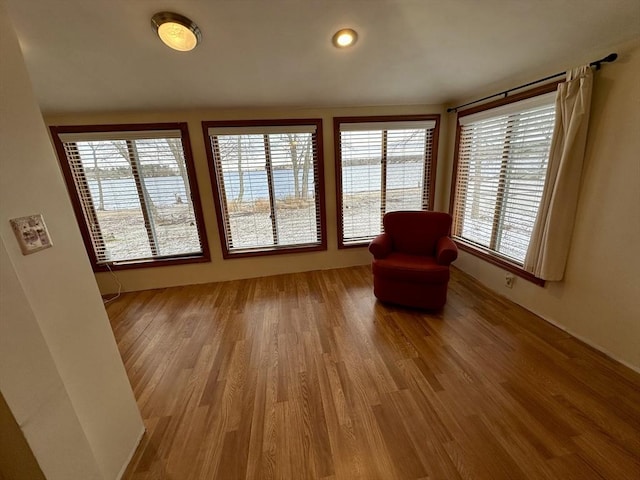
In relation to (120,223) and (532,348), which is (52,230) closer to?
(120,223)

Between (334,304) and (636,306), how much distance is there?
2165 millimetres

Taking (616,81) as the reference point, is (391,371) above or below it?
below

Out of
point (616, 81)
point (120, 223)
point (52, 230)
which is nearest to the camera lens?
point (52, 230)

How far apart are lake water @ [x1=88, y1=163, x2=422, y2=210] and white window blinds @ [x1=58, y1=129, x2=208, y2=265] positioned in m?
0.01

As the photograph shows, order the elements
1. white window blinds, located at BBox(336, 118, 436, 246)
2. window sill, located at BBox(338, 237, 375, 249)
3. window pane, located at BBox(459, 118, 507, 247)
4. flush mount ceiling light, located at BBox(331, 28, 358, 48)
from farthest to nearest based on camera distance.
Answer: window sill, located at BBox(338, 237, 375, 249), white window blinds, located at BBox(336, 118, 436, 246), window pane, located at BBox(459, 118, 507, 247), flush mount ceiling light, located at BBox(331, 28, 358, 48)

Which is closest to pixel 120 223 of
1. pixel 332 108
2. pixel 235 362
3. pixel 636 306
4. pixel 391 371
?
pixel 235 362

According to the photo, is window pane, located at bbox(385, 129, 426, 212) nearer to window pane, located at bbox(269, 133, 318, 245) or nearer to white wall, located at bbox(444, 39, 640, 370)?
window pane, located at bbox(269, 133, 318, 245)

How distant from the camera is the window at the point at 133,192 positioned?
2688 mm

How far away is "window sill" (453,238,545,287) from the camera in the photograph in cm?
224

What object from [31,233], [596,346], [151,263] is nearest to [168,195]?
[151,263]

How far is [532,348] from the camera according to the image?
1.86 m

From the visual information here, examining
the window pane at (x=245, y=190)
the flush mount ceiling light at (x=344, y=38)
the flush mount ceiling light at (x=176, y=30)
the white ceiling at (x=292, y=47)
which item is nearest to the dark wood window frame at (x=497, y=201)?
the white ceiling at (x=292, y=47)

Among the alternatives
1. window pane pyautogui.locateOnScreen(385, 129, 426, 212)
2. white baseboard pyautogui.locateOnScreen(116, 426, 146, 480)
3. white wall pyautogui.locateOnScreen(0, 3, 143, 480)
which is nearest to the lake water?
window pane pyautogui.locateOnScreen(385, 129, 426, 212)

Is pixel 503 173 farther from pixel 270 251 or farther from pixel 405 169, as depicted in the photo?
pixel 270 251
